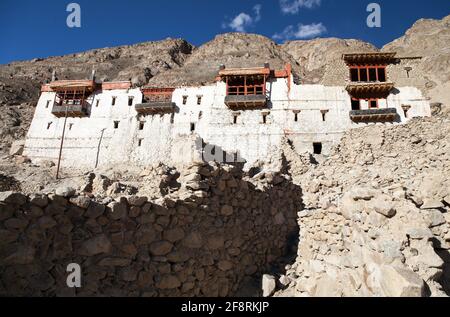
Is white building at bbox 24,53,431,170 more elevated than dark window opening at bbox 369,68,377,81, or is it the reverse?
dark window opening at bbox 369,68,377,81

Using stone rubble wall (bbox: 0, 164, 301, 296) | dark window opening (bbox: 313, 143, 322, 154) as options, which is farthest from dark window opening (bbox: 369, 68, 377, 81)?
stone rubble wall (bbox: 0, 164, 301, 296)

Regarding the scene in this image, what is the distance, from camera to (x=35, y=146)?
3206 centimetres

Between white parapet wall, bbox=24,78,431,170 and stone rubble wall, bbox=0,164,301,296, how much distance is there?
729 inches

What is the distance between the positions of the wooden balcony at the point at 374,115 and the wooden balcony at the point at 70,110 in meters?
26.3

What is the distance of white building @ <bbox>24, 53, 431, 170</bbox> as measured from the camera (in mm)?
27562

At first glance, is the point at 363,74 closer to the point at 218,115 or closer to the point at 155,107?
the point at 218,115

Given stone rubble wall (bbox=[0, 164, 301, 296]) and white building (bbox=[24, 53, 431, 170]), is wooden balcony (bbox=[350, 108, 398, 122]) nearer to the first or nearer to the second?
white building (bbox=[24, 53, 431, 170])

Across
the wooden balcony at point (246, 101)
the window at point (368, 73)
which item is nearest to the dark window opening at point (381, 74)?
the window at point (368, 73)

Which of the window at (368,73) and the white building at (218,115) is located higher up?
the window at (368,73)

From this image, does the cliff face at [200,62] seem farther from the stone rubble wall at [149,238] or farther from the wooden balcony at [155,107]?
the stone rubble wall at [149,238]

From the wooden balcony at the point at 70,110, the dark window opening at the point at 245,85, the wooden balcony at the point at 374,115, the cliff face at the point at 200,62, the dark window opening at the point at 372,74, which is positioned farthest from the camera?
the cliff face at the point at 200,62

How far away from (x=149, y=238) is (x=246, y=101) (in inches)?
951

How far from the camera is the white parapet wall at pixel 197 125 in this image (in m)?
27.6
